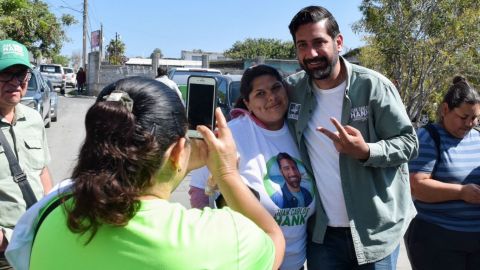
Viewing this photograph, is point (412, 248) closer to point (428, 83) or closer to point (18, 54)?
point (18, 54)

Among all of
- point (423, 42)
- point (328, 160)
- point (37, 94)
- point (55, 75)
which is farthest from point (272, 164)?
point (55, 75)

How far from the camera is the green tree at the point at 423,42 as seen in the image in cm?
1250

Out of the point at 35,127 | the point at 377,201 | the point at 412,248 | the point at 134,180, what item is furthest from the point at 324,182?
the point at 35,127

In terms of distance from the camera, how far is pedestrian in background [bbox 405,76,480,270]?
9.94 ft

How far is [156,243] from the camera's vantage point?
1.20m

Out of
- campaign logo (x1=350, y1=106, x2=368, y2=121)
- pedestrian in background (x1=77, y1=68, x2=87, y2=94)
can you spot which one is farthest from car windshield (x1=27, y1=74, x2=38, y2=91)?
pedestrian in background (x1=77, y1=68, x2=87, y2=94)

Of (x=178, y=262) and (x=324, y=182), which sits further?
(x=324, y=182)

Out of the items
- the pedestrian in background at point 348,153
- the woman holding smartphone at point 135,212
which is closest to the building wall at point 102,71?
the pedestrian in background at point 348,153

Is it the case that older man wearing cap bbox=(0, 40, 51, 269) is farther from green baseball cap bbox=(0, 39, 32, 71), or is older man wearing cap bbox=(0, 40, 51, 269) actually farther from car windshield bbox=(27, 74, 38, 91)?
car windshield bbox=(27, 74, 38, 91)

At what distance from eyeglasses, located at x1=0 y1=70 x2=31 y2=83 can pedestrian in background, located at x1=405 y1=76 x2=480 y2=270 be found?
7.74ft

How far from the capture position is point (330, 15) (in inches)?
101

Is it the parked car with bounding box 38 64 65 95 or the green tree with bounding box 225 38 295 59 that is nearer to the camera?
the parked car with bounding box 38 64 65 95

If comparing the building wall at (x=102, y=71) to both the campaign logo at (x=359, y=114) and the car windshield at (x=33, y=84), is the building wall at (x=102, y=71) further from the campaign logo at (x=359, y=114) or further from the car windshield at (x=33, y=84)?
the campaign logo at (x=359, y=114)

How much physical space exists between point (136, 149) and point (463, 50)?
13.3 m
